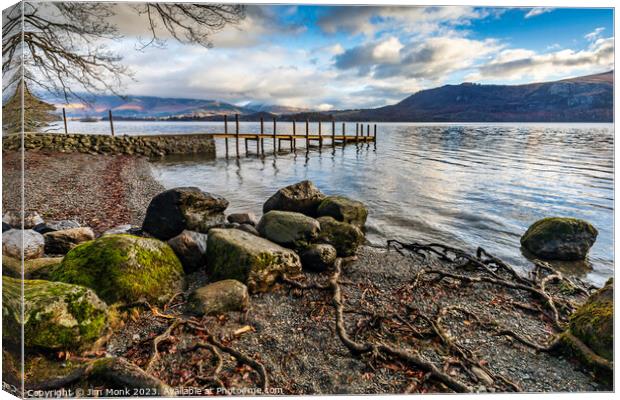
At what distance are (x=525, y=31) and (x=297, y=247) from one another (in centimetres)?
516

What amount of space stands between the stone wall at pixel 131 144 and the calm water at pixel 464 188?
2535 mm

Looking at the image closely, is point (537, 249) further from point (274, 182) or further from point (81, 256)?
point (274, 182)

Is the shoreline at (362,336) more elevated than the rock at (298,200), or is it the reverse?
the rock at (298,200)

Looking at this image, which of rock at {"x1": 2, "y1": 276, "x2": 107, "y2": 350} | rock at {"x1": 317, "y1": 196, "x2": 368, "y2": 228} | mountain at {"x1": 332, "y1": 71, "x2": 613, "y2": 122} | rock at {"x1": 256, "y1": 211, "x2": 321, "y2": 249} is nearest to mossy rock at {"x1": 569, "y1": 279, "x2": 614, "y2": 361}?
mountain at {"x1": 332, "y1": 71, "x2": 613, "y2": 122}

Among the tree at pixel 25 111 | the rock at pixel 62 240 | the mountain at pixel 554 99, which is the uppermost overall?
the mountain at pixel 554 99

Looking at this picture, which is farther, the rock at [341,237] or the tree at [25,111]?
the rock at [341,237]

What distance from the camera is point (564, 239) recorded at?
8.20 meters

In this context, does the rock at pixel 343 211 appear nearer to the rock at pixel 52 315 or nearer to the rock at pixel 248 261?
the rock at pixel 248 261

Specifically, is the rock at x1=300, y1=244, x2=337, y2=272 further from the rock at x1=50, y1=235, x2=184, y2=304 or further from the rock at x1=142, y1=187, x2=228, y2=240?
the rock at x1=142, y1=187, x2=228, y2=240

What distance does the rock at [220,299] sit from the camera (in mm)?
4328

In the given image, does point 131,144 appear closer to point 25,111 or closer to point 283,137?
point 283,137

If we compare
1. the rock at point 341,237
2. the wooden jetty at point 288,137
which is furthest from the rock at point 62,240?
the wooden jetty at point 288,137

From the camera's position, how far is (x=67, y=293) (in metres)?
3.22

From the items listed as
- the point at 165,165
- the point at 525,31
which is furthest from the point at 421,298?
the point at 165,165
